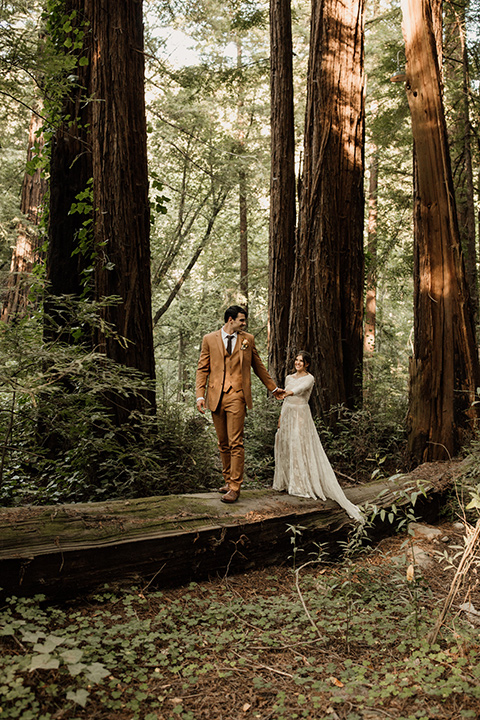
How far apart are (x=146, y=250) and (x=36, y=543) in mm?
4388

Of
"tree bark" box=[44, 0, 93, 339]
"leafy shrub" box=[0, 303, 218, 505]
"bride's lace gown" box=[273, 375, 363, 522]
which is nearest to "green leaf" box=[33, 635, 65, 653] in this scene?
"leafy shrub" box=[0, 303, 218, 505]

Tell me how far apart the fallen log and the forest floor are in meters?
0.16

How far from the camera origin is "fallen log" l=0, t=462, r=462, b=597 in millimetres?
4012

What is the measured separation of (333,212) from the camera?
377 inches

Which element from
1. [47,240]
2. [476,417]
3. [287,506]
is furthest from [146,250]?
[476,417]

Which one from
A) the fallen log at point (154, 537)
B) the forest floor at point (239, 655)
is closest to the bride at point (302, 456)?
the fallen log at point (154, 537)

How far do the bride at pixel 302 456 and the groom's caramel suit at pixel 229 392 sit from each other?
2.30ft

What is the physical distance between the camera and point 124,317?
23.4ft

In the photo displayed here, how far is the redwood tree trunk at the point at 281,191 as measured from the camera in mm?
11023

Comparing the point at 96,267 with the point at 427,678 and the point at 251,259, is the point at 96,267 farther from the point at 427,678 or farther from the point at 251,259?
the point at 251,259

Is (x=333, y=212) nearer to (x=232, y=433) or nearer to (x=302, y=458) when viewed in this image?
(x=302, y=458)

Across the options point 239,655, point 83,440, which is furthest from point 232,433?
point 239,655

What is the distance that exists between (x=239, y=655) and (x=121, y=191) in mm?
5616

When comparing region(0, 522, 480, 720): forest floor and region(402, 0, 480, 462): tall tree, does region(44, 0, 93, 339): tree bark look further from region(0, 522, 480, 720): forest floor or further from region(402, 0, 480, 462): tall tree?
region(402, 0, 480, 462): tall tree
